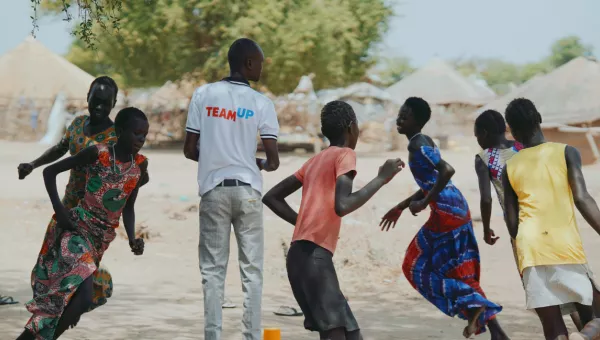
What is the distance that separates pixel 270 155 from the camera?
5.26m

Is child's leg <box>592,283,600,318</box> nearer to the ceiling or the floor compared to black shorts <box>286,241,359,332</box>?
nearer to the floor

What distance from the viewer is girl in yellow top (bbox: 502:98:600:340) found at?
4613mm

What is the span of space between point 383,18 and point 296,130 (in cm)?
637

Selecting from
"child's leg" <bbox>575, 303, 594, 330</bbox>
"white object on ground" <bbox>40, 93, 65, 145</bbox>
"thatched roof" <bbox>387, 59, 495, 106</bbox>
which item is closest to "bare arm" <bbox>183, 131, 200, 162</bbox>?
"child's leg" <bbox>575, 303, 594, 330</bbox>

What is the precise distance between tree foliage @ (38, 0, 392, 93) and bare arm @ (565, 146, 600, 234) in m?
25.7

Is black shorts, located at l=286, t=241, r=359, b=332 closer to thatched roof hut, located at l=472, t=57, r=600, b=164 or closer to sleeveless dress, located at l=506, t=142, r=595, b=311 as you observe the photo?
sleeveless dress, located at l=506, t=142, r=595, b=311

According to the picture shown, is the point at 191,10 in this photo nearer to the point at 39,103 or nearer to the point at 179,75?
the point at 179,75

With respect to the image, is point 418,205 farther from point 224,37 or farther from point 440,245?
point 224,37

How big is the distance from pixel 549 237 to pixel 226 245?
1.73 meters

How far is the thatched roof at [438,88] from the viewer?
159ft

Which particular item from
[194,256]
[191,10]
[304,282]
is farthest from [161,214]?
[191,10]

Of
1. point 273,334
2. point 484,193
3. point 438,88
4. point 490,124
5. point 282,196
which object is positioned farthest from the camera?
point 438,88

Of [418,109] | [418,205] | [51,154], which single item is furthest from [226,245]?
[418,109]

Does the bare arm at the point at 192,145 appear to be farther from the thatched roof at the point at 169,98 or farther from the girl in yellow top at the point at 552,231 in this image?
the thatched roof at the point at 169,98
